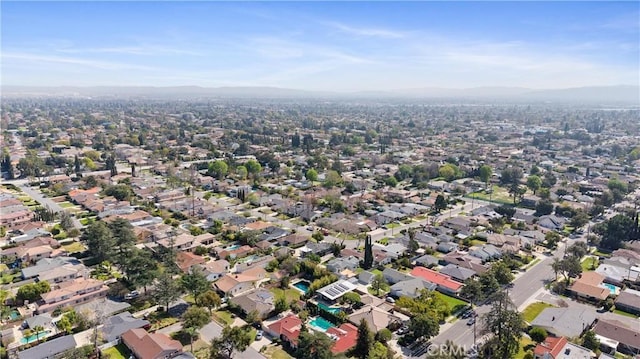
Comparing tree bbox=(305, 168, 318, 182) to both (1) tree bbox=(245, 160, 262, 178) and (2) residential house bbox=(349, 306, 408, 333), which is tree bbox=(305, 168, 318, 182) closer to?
(1) tree bbox=(245, 160, 262, 178)

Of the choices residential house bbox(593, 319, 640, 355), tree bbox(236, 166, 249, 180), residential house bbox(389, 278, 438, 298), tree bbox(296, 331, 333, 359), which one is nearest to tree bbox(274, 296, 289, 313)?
tree bbox(296, 331, 333, 359)

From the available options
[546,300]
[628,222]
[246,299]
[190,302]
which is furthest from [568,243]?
[190,302]

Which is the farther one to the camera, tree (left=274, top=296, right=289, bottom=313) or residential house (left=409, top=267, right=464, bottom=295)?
residential house (left=409, top=267, right=464, bottom=295)

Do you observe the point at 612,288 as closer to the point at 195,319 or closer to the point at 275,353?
the point at 275,353

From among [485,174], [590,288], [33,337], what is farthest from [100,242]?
[485,174]

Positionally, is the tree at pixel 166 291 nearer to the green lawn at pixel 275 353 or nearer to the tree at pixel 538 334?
the green lawn at pixel 275 353

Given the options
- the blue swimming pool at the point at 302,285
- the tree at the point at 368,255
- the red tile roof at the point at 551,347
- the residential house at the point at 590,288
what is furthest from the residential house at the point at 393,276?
the residential house at the point at 590,288
